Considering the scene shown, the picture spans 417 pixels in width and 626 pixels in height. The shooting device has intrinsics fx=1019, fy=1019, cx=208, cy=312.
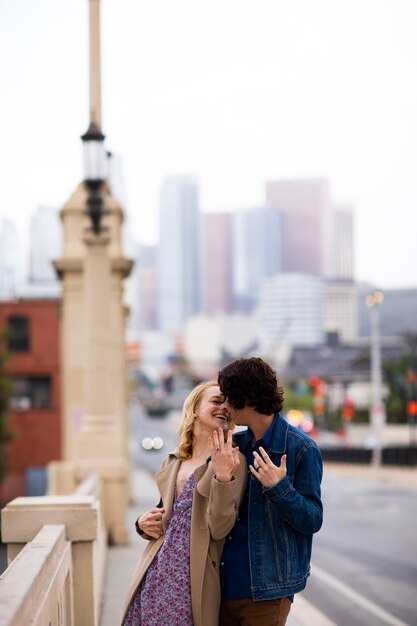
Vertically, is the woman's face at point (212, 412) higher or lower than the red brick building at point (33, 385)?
higher

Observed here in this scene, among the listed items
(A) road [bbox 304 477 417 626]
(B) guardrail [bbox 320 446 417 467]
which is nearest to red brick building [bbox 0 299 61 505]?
(B) guardrail [bbox 320 446 417 467]

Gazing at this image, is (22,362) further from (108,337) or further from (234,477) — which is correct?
(234,477)

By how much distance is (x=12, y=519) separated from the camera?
616 cm

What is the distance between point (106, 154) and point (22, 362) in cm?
4213

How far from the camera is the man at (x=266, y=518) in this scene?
14.1 feet

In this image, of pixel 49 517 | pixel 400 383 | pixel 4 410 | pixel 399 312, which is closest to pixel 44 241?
pixel 4 410

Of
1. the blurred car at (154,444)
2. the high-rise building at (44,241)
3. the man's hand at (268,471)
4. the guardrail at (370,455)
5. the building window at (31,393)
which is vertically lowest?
the guardrail at (370,455)

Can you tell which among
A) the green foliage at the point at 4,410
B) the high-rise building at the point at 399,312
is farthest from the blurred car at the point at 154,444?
the high-rise building at the point at 399,312

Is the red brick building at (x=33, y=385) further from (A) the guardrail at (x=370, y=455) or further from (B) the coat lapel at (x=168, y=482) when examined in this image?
(B) the coat lapel at (x=168, y=482)

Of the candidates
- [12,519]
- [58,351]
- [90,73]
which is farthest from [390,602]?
[58,351]

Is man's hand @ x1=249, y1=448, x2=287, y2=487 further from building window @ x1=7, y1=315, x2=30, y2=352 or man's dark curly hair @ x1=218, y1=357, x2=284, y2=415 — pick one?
building window @ x1=7, y1=315, x2=30, y2=352

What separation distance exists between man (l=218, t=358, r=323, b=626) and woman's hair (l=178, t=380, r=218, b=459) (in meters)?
0.37

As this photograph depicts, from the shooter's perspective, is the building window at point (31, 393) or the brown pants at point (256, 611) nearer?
the brown pants at point (256, 611)

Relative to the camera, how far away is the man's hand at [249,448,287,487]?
4.16 meters
